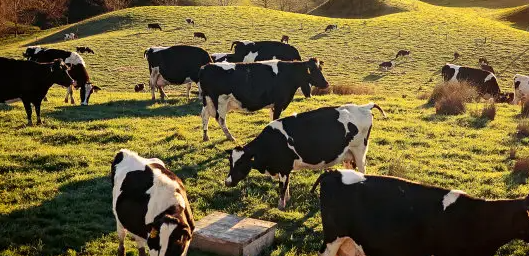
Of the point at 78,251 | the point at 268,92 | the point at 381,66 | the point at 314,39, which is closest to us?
the point at 78,251

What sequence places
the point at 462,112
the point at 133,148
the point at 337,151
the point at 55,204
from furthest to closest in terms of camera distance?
the point at 462,112, the point at 133,148, the point at 337,151, the point at 55,204

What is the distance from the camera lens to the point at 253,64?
15258 millimetres

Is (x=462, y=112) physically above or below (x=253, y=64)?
below

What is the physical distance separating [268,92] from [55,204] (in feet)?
23.5

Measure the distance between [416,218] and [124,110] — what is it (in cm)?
1423

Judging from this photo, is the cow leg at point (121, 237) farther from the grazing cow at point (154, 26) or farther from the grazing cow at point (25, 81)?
the grazing cow at point (154, 26)

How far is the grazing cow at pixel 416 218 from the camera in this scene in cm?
650

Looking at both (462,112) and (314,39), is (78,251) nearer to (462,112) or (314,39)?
(462,112)

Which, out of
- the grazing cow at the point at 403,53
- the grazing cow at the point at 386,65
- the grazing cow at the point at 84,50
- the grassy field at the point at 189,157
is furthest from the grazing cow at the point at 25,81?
the grazing cow at the point at 403,53

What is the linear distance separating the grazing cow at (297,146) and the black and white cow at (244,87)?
165 inches

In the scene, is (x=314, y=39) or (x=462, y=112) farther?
(x=314, y=39)

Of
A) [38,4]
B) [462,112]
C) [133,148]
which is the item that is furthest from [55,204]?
[38,4]

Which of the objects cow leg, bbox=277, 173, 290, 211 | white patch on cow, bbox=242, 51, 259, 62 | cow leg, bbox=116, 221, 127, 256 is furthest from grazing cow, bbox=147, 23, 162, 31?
cow leg, bbox=116, 221, 127, 256

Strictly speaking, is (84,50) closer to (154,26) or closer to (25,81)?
(154,26)
